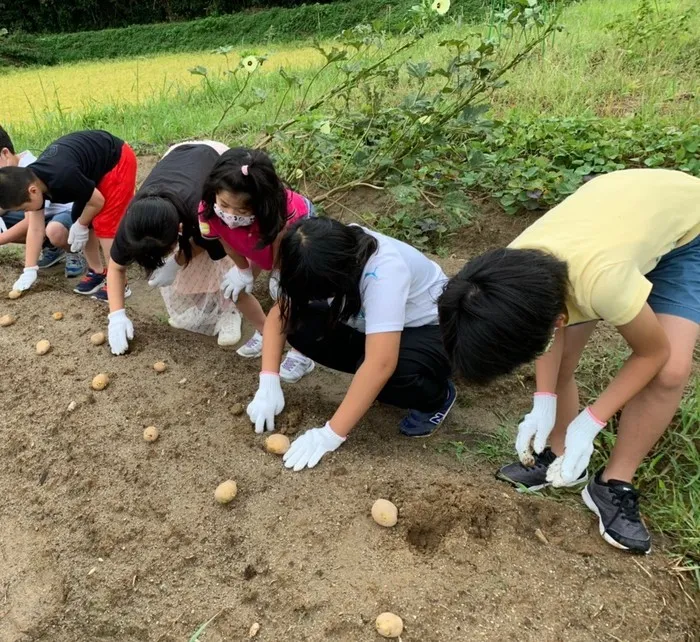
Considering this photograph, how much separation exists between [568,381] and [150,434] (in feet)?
4.57

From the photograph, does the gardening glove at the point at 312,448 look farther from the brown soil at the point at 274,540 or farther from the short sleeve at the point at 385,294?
the short sleeve at the point at 385,294

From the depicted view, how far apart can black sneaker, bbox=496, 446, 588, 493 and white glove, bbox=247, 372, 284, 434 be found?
2.53 ft

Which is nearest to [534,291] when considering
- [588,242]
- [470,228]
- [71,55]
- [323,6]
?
[588,242]

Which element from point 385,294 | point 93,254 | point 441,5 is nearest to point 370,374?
point 385,294

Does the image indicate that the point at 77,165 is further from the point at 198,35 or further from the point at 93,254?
the point at 198,35

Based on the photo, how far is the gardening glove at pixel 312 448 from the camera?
1.76 meters

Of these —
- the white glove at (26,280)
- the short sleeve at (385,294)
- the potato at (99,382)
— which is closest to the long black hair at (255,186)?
the short sleeve at (385,294)

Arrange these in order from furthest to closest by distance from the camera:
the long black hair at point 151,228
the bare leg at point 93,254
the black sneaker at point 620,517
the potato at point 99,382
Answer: the bare leg at point 93,254
the potato at point 99,382
the long black hair at point 151,228
the black sneaker at point 620,517

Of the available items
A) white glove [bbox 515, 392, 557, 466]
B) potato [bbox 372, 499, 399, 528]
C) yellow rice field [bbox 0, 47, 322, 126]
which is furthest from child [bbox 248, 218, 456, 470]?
yellow rice field [bbox 0, 47, 322, 126]

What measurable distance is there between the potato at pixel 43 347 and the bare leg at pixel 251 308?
85 cm

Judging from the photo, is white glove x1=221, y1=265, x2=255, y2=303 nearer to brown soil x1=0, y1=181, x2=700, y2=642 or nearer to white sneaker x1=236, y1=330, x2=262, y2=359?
white sneaker x1=236, y1=330, x2=262, y2=359

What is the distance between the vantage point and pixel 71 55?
1792cm

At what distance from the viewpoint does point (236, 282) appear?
2.37 meters

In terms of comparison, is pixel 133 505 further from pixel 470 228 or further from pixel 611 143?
pixel 611 143
